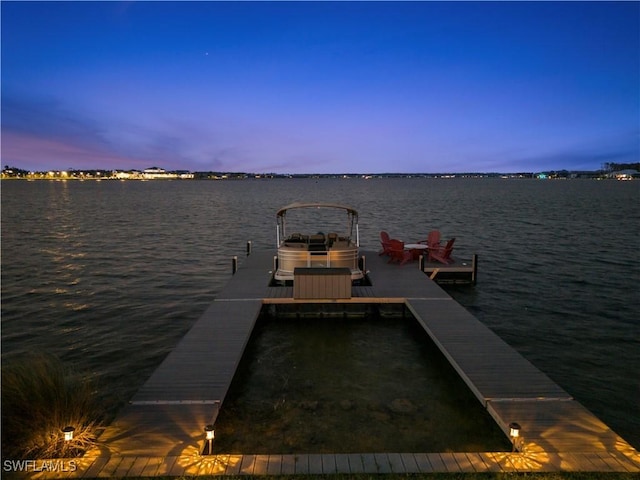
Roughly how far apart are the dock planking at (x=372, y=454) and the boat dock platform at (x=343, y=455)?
0.05 feet

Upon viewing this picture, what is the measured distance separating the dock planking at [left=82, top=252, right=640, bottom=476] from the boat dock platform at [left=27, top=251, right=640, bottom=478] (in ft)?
0.05

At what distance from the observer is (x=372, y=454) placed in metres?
6.40

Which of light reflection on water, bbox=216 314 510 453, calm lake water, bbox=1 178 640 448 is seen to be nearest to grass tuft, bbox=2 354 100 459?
light reflection on water, bbox=216 314 510 453

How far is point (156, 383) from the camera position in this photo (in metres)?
8.61

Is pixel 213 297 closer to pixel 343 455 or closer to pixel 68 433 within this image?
pixel 68 433

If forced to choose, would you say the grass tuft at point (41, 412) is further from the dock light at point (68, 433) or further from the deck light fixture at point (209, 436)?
the deck light fixture at point (209, 436)

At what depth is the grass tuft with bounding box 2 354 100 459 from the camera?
21.1 ft

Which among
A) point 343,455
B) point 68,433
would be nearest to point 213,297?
point 68,433

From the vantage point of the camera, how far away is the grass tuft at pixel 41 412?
21.1 ft

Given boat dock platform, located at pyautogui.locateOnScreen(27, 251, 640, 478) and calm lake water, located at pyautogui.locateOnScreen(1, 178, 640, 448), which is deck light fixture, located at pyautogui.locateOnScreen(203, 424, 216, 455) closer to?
boat dock platform, located at pyautogui.locateOnScreen(27, 251, 640, 478)

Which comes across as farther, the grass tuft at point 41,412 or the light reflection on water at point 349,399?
the light reflection on water at point 349,399

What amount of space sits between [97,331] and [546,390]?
13.1m

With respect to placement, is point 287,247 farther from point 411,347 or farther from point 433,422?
point 433,422

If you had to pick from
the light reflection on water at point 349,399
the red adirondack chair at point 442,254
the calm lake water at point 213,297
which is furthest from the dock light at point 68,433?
the red adirondack chair at point 442,254
